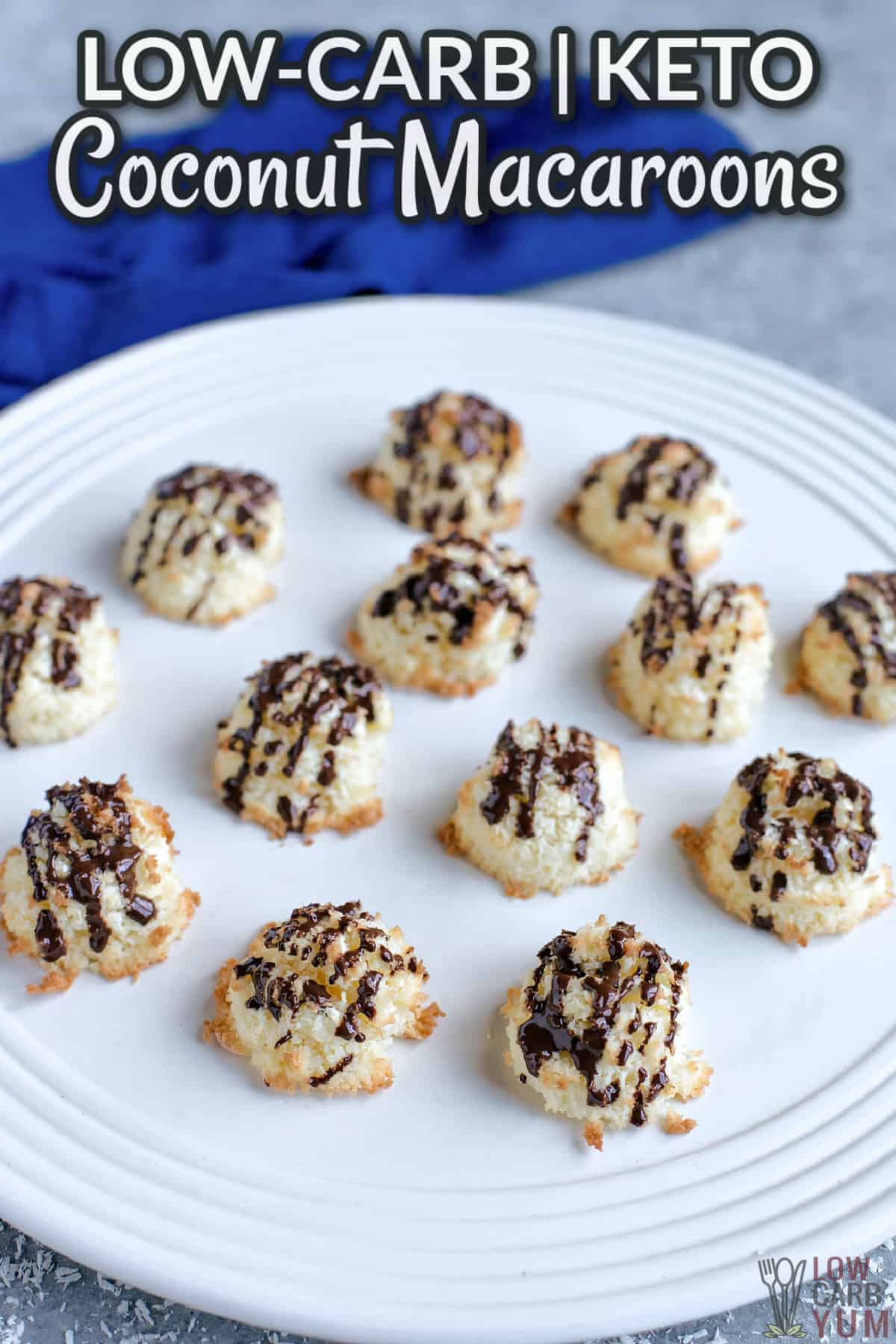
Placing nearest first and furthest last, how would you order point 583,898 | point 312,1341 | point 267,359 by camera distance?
1. point 312,1341
2. point 583,898
3. point 267,359

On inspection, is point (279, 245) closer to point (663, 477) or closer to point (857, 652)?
point (663, 477)

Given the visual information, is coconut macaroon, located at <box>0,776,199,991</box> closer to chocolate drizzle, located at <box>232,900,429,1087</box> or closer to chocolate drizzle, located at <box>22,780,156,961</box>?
chocolate drizzle, located at <box>22,780,156,961</box>

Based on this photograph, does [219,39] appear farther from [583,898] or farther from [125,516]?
[583,898]

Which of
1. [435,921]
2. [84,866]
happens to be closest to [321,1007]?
[435,921]

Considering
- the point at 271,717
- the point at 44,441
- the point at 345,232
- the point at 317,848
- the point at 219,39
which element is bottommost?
the point at 317,848

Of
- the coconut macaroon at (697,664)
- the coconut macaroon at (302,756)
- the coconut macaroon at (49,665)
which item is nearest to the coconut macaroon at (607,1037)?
the coconut macaroon at (302,756)

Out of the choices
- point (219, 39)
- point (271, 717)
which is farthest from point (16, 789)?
point (219, 39)
